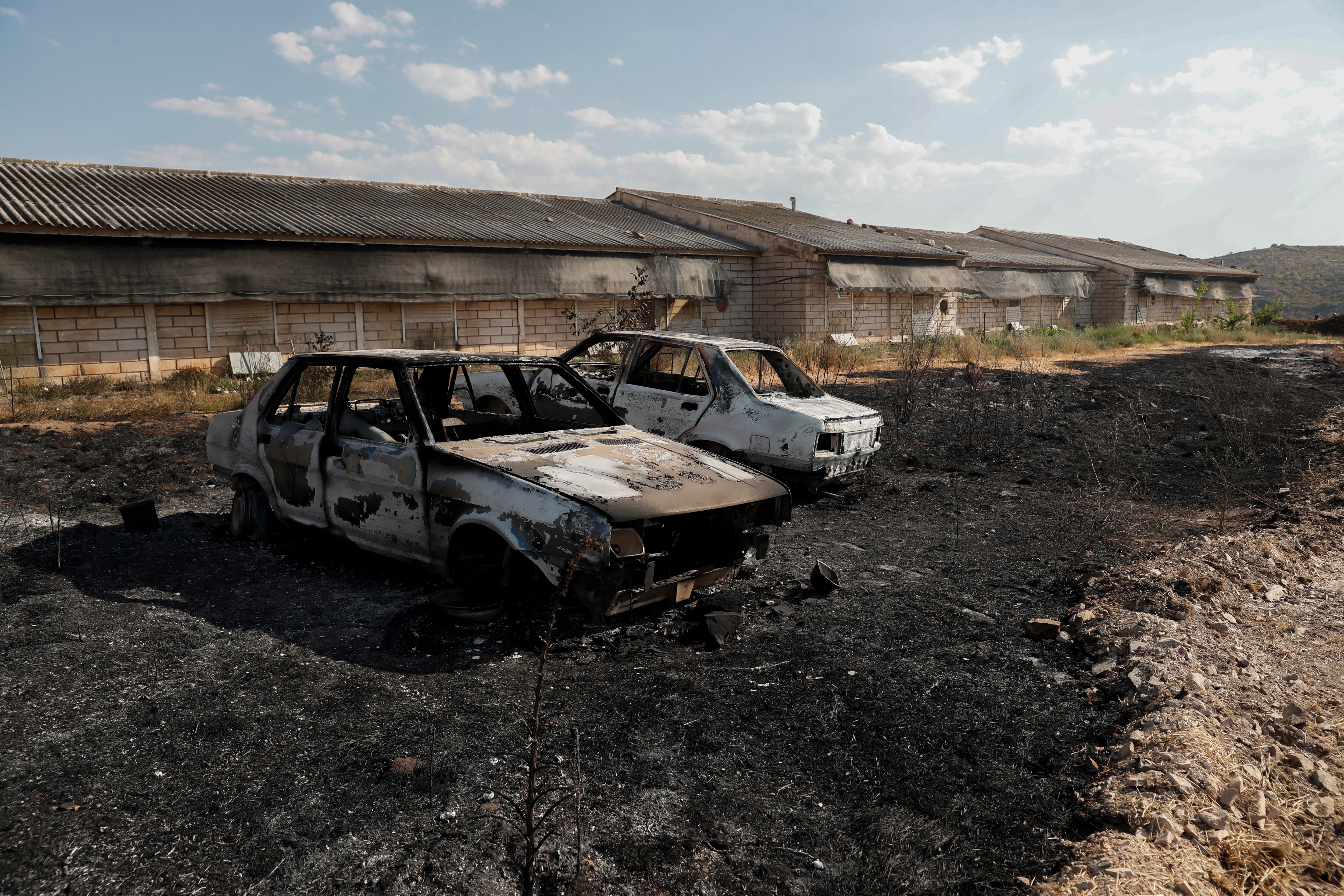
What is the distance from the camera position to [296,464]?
201 inches

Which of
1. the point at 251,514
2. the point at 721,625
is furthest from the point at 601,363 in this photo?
the point at 721,625

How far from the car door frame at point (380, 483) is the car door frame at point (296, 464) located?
Answer: 0.04 m

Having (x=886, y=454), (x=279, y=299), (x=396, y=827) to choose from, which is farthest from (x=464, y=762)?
(x=279, y=299)

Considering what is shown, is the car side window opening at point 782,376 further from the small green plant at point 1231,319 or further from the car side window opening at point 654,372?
the small green plant at point 1231,319

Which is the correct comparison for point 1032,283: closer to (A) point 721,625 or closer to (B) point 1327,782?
(A) point 721,625

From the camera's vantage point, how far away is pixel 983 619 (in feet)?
14.9

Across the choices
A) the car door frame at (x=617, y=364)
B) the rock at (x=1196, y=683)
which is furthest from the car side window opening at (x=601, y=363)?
the rock at (x=1196, y=683)

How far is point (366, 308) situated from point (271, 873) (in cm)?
1650

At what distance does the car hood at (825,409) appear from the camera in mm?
6777

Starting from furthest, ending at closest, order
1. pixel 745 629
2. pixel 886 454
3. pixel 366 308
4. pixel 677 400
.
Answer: pixel 366 308 < pixel 886 454 < pixel 677 400 < pixel 745 629

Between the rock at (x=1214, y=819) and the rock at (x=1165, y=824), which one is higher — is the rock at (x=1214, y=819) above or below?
below

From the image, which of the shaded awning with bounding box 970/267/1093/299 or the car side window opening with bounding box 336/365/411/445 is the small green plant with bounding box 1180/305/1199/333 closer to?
the shaded awning with bounding box 970/267/1093/299

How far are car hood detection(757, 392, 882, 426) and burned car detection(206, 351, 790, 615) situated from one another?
197 centimetres

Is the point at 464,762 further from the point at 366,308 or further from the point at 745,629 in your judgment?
the point at 366,308
